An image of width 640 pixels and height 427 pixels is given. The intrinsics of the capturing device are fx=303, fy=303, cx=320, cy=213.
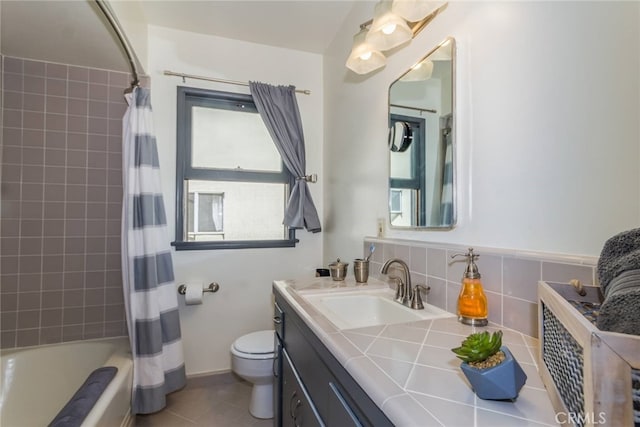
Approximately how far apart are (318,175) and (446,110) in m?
1.41

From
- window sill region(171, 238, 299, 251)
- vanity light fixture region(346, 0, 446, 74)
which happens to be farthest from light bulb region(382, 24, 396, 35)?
window sill region(171, 238, 299, 251)

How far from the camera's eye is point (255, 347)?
5.76 ft

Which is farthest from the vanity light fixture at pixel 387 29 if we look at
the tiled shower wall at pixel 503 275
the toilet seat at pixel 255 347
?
the toilet seat at pixel 255 347

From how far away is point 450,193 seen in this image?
44.3 inches

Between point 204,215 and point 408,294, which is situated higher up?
point 204,215

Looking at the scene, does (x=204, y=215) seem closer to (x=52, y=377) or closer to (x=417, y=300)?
(x=52, y=377)

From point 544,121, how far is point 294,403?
1.22 meters

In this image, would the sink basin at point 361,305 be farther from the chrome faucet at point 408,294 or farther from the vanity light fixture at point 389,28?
the vanity light fixture at point 389,28

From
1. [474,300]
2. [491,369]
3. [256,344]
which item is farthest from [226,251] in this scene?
[491,369]

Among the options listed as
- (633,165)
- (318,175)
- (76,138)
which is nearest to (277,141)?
(318,175)

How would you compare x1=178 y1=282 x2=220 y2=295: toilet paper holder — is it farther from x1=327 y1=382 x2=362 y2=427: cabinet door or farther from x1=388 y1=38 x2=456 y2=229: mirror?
x1=327 y1=382 x2=362 y2=427: cabinet door

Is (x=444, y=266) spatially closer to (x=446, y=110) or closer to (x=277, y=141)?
(x=446, y=110)

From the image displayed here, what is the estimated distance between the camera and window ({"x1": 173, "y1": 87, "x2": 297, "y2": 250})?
2.19 m

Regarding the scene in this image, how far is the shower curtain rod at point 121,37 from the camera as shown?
4.57ft
